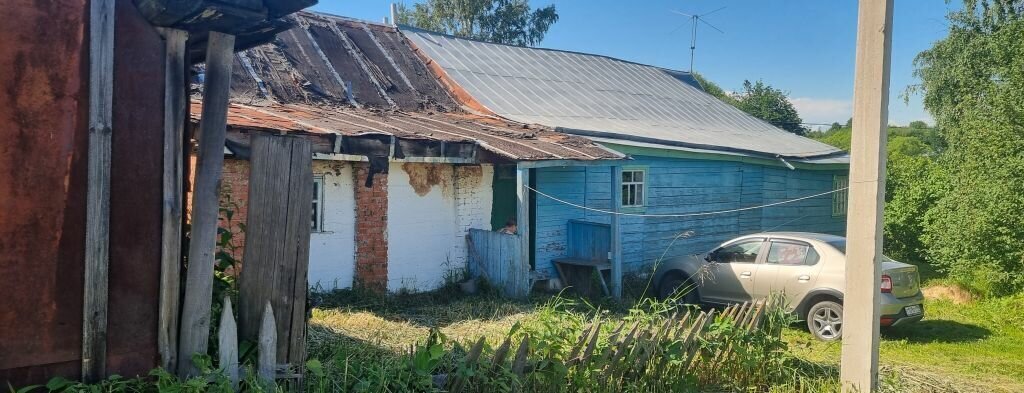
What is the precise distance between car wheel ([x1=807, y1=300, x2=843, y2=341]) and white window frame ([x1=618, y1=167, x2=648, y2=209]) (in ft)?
16.2

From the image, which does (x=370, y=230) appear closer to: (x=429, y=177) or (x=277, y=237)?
(x=429, y=177)

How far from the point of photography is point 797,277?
31.0 ft

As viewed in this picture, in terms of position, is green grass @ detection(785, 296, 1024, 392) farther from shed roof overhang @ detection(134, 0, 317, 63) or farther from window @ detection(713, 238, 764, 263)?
shed roof overhang @ detection(134, 0, 317, 63)

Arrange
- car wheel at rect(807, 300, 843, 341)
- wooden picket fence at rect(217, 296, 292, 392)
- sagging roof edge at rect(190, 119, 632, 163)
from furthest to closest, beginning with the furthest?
car wheel at rect(807, 300, 843, 341) < sagging roof edge at rect(190, 119, 632, 163) < wooden picket fence at rect(217, 296, 292, 392)

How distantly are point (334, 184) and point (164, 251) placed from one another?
6.12m

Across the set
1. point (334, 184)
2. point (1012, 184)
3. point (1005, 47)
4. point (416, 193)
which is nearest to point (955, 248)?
point (1012, 184)

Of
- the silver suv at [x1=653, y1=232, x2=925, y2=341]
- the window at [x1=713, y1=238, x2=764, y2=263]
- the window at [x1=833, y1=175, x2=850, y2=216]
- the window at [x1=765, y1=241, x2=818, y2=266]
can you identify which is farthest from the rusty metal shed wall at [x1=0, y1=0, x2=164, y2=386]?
the window at [x1=833, y1=175, x2=850, y2=216]

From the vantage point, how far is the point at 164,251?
3.70 metres

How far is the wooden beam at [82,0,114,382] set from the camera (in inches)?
137

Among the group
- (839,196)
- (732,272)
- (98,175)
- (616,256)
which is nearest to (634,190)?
(616,256)

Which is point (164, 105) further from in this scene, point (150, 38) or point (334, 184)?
point (334, 184)

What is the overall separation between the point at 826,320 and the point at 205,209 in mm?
7611

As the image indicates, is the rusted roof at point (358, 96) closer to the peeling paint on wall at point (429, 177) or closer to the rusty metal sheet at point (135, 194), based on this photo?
the peeling paint on wall at point (429, 177)

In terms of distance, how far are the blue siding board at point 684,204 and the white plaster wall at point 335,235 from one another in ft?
11.1
